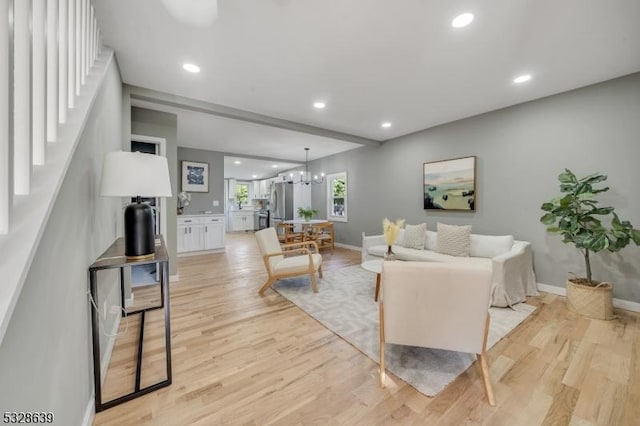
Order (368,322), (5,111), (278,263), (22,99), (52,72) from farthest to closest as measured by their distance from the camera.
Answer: (278,263) → (368,322) → (52,72) → (22,99) → (5,111)

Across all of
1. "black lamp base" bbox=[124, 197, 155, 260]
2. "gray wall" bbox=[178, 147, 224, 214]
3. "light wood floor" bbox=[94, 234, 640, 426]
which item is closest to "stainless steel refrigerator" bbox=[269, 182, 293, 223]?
"gray wall" bbox=[178, 147, 224, 214]

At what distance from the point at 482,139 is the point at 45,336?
4.96m

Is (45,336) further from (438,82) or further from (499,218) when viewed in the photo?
(499,218)

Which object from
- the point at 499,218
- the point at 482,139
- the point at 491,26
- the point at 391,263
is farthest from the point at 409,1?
the point at 499,218

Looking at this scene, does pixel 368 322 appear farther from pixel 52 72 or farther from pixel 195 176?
pixel 195 176

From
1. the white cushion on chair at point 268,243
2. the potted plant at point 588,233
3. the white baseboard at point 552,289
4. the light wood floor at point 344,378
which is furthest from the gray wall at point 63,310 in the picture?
the white baseboard at point 552,289

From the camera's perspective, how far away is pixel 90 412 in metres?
1.42

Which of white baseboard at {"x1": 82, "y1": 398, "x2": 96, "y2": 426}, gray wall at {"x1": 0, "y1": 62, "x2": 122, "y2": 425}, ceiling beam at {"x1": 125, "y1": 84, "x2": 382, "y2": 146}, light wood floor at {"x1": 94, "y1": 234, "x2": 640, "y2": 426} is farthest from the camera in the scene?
ceiling beam at {"x1": 125, "y1": 84, "x2": 382, "y2": 146}

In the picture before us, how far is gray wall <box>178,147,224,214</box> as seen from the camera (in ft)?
19.7

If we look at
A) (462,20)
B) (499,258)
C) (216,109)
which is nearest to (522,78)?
(462,20)

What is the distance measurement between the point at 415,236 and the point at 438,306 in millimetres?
2724

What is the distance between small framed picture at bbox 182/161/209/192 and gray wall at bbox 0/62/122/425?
166 inches

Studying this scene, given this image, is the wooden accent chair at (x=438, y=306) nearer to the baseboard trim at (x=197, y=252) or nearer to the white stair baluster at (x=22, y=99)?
the white stair baluster at (x=22, y=99)

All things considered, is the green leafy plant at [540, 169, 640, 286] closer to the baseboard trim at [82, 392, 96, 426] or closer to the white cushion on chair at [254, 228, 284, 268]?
the white cushion on chair at [254, 228, 284, 268]
